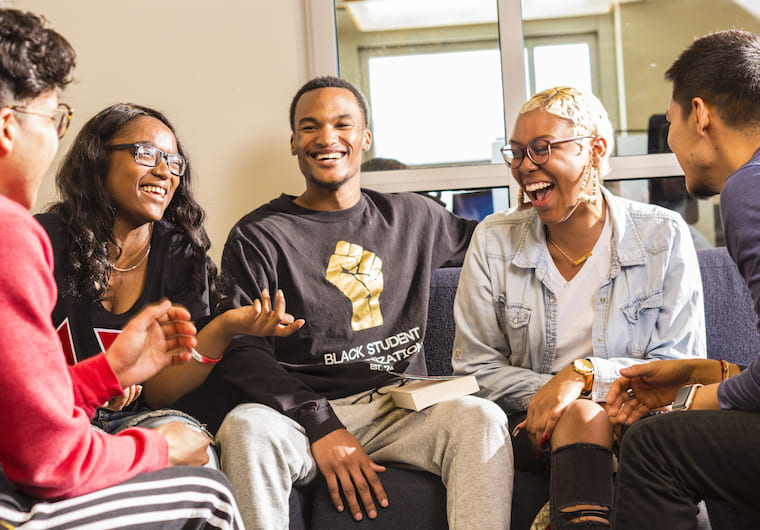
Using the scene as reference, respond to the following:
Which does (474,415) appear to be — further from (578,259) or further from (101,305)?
(101,305)

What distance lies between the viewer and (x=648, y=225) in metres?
2.02

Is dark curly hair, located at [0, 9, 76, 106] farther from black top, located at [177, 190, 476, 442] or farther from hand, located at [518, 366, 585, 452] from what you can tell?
hand, located at [518, 366, 585, 452]

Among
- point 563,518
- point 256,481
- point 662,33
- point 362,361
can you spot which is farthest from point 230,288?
point 662,33

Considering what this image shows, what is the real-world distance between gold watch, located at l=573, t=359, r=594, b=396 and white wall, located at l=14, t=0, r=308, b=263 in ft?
4.64

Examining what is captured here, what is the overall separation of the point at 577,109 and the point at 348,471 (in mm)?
1170

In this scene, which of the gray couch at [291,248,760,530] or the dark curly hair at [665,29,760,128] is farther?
the gray couch at [291,248,760,530]

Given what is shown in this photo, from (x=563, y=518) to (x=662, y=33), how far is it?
2388 millimetres

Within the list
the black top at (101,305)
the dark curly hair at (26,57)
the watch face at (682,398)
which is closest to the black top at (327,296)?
the black top at (101,305)

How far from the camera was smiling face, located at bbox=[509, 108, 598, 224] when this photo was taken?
6.59 feet

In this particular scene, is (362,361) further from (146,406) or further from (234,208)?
(234,208)

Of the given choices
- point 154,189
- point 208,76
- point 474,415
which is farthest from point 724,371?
point 208,76

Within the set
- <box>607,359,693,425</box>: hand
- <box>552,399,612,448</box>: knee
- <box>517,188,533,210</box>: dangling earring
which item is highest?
<box>517,188,533,210</box>: dangling earring

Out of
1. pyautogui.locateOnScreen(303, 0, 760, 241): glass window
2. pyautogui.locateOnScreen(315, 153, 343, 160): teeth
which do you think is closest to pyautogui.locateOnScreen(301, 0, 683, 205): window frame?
pyautogui.locateOnScreen(303, 0, 760, 241): glass window

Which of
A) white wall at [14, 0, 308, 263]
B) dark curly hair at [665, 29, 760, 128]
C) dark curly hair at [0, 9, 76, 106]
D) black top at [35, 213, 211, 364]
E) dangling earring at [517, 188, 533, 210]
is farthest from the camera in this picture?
white wall at [14, 0, 308, 263]
